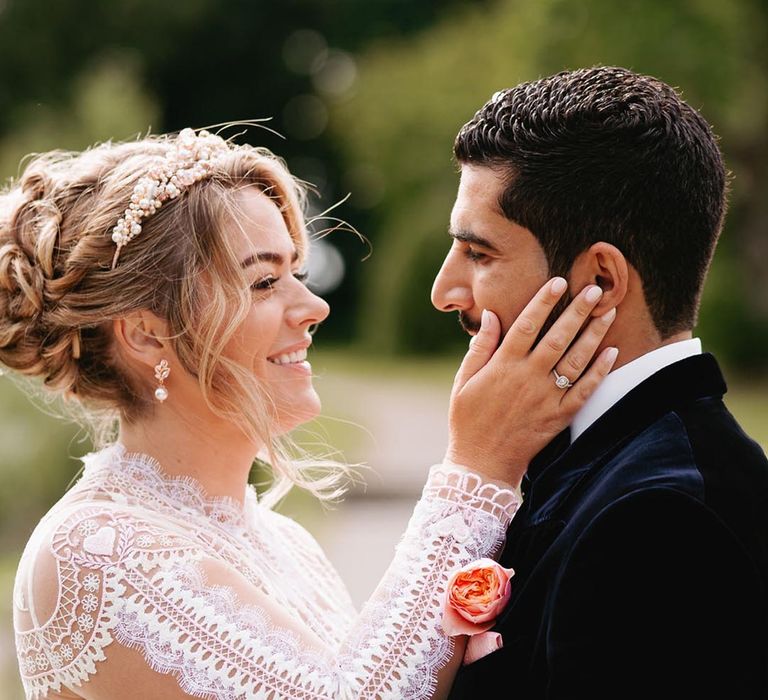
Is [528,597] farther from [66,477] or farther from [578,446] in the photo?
[66,477]

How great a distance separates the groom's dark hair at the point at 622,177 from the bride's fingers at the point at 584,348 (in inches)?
4.2

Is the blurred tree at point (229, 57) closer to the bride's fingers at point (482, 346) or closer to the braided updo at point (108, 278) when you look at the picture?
the braided updo at point (108, 278)

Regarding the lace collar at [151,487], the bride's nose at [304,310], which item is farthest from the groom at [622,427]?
the lace collar at [151,487]

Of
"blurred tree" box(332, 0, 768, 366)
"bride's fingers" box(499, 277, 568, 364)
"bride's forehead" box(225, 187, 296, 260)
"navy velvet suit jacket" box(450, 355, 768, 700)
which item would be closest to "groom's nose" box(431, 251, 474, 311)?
"bride's fingers" box(499, 277, 568, 364)

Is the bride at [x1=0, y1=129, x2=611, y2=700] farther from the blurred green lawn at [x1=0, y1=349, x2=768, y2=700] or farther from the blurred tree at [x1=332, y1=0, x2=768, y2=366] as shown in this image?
the blurred tree at [x1=332, y1=0, x2=768, y2=366]

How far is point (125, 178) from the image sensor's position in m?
3.01

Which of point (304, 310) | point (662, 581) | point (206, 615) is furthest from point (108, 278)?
point (662, 581)

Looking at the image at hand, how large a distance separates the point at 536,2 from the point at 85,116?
228 inches

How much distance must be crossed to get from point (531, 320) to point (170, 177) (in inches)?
44.5

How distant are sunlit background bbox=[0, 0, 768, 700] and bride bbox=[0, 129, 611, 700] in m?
0.35

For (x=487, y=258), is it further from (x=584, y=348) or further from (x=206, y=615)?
(x=206, y=615)

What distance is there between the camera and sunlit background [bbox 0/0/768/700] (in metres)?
10.4

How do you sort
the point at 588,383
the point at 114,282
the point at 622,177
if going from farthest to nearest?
the point at 114,282 → the point at 588,383 → the point at 622,177

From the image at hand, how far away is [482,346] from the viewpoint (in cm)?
257
